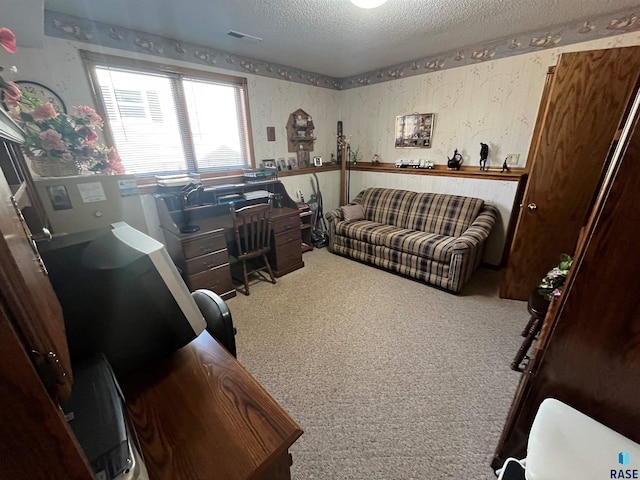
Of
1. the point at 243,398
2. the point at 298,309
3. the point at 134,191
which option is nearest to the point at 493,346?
the point at 298,309

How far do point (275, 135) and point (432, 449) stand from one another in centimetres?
347

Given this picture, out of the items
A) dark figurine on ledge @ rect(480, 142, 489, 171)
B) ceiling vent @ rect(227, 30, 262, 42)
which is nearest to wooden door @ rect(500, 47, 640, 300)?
dark figurine on ledge @ rect(480, 142, 489, 171)

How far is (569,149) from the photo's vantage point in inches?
78.4

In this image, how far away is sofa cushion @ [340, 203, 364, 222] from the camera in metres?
3.64

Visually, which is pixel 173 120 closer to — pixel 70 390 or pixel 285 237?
pixel 285 237

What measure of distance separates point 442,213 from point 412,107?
1.49 metres

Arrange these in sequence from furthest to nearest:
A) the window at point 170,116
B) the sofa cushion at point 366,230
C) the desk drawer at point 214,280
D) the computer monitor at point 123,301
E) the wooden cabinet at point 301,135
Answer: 1. the wooden cabinet at point 301,135
2. the sofa cushion at point 366,230
3. the desk drawer at point 214,280
4. the window at point 170,116
5. the computer monitor at point 123,301

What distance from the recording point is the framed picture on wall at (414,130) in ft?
11.0

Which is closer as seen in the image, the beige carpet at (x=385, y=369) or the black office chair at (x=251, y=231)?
the beige carpet at (x=385, y=369)

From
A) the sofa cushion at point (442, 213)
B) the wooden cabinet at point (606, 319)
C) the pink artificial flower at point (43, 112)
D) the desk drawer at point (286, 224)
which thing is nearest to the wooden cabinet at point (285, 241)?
the desk drawer at point (286, 224)

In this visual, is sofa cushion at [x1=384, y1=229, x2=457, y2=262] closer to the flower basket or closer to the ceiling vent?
the ceiling vent

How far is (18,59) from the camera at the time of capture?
1854mm

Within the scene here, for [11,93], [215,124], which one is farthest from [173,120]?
[11,93]

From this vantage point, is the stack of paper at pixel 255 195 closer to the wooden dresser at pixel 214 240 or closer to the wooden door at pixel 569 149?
the wooden dresser at pixel 214 240
